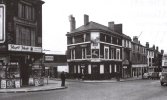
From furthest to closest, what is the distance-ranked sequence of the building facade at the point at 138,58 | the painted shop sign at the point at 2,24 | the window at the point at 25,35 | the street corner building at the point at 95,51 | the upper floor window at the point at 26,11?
the building facade at the point at 138,58, the street corner building at the point at 95,51, the upper floor window at the point at 26,11, the window at the point at 25,35, the painted shop sign at the point at 2,24

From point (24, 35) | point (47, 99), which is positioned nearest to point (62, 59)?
point (24, 35)

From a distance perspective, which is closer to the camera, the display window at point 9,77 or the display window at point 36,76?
the display window at point 9,77

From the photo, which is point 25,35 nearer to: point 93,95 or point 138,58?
point 93,95

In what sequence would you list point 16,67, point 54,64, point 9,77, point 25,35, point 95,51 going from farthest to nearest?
point 54,64, point 95,51, point 25,35, point 16,67, point 9,77

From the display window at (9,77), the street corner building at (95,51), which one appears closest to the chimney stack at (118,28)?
the street corner building at (95,51)

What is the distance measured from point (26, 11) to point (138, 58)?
48.8m

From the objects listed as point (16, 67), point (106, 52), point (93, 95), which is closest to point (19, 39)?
point (16, 67)

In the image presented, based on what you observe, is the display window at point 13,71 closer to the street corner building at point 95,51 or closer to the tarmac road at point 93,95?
the tarmac road at point 93,95

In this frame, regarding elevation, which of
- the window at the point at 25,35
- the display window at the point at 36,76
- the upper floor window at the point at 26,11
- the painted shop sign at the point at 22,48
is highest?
the upper floor window at the point at 26,11

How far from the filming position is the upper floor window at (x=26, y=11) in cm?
3050

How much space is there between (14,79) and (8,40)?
4.28 meters

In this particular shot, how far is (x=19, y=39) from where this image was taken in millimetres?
30234

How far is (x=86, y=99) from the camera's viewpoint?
17.4m

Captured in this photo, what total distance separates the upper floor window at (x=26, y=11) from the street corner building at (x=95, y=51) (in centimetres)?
1804
